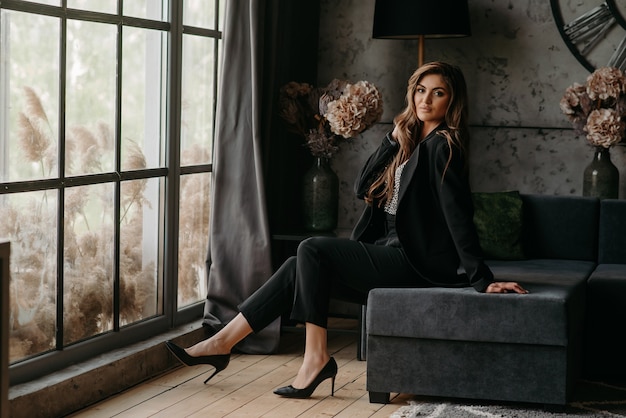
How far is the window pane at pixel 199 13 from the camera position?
4.10 meters

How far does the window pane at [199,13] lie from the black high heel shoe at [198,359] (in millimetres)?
1442

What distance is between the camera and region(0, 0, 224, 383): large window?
10.1 feet

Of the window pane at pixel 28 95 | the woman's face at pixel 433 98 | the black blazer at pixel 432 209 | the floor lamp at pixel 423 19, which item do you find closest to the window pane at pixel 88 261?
the window pane at pixel 28 95

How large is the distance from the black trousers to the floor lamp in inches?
51.1

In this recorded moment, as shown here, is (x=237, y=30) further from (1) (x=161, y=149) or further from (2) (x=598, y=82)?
(2) (x=598, y=82)

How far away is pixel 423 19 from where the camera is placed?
4418 mm

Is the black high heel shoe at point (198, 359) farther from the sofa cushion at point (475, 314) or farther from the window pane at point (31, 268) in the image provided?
the sofa cushion at point (475, 314)

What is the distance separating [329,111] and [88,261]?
4.48 feet

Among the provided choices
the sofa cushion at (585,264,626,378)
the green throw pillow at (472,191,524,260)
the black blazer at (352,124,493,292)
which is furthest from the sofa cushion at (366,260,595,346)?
the green throw pillow at (472,191,524,260)

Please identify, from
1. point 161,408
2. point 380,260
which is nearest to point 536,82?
point 380,260

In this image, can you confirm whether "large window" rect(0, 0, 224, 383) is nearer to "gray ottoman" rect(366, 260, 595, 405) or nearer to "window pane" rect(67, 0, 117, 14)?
"window pane" rect(67, 0, 117, 14)

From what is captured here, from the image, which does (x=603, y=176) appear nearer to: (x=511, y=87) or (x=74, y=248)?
(x=511, y=87)

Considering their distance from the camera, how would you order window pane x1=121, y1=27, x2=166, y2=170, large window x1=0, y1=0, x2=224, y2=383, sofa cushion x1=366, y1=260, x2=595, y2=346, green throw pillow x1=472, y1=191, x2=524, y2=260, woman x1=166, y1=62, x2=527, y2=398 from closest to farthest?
large window x1=0, y1=0, x2=224, y2=383 < sofa cushion x1=366, y1=260, x2=595, y2=346 < woman x1=166, y1=62, x2=527, y2=398 < window pane x1=121, y1=27, x2=166, y2=170 < green throw pillow x1=472, y1=191, x2=524, y2=260

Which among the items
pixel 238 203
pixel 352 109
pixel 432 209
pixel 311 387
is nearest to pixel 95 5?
pixel 238 203
